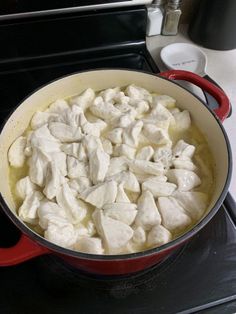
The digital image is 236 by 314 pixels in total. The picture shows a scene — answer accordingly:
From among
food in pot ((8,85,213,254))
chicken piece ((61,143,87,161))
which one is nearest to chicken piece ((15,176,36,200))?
food in pot ((8,85,213,254))

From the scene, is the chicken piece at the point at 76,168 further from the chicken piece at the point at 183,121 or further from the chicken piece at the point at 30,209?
the chicken piece at the point at 183,121

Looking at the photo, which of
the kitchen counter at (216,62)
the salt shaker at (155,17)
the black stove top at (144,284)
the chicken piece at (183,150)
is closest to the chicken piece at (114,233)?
the black stove top at (144,284)

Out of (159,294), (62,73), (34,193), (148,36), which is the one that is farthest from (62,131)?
(148,36)

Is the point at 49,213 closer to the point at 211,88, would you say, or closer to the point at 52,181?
the point at 52,181

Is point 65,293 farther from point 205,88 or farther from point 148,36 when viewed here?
point 148,36

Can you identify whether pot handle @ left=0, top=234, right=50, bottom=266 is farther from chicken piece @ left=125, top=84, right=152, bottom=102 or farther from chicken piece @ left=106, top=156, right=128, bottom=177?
chicken piece @ left=125, top=84, right=152, bottom=102

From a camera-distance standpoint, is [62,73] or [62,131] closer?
[62,131]

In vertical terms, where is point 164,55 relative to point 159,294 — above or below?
above

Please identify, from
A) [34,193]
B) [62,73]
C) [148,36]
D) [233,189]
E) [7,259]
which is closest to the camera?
[7,259]
